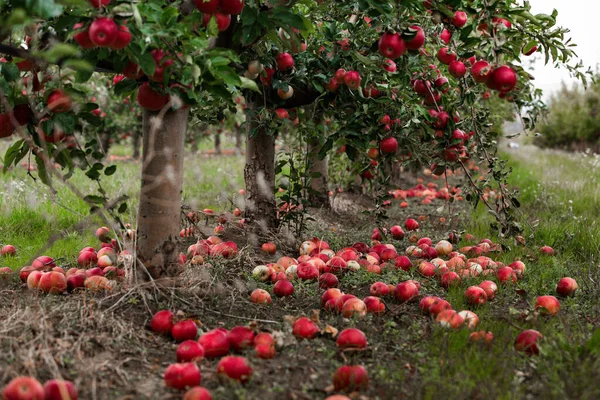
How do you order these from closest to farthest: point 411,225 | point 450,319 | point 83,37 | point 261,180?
point 83,37
point 450,319
point 261,180
point 411,225

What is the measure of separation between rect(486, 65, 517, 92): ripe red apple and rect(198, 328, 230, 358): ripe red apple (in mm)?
1590

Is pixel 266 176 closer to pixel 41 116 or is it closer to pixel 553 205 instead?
pixel 41 116

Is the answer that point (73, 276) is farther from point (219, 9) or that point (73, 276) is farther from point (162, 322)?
point (219, 9)

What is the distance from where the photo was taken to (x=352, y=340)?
2137 mm

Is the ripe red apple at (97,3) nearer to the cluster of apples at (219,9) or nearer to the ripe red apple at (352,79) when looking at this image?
the cluster of apples at (219,9)

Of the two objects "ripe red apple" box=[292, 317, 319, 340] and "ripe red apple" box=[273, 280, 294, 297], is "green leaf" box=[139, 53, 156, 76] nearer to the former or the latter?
"ripe red apple" box=[292, 317, 319, 340]

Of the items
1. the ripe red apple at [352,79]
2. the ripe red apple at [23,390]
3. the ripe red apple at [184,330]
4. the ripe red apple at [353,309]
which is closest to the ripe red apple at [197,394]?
the ripe red apple at [23,390]

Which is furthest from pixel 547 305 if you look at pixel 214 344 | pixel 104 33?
pixel 104 33

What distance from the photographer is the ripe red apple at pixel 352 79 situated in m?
3.01

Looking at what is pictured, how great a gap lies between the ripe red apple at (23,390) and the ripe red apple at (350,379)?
2.92 feet

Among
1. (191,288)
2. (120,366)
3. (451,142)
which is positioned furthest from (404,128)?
(120,366)

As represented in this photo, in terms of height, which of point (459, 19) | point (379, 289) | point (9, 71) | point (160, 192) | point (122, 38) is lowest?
point (379, 289)

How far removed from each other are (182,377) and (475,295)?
156 centimetres

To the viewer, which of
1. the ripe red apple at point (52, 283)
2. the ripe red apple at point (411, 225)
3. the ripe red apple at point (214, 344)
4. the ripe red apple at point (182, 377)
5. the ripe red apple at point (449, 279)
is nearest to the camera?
the ripe red apple at point (182, 377)
